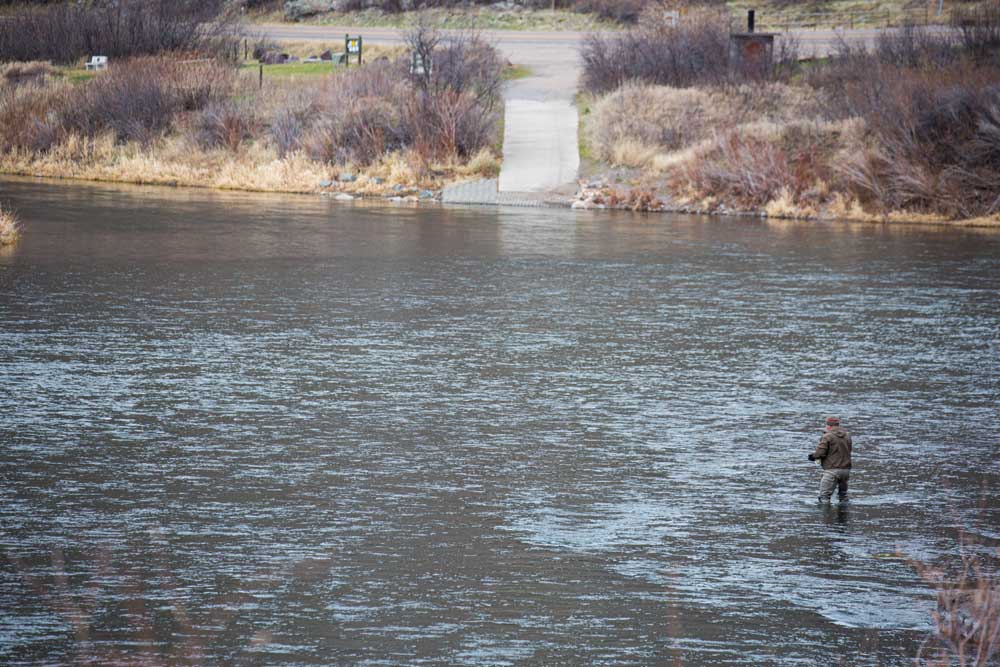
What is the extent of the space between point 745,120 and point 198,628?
134 feet

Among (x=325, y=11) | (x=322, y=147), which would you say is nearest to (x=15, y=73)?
(x=322, y=147)

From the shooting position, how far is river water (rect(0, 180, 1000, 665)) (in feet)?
36.4

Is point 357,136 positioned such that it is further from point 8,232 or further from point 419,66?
point 8,232

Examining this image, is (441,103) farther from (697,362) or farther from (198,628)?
(198,628)

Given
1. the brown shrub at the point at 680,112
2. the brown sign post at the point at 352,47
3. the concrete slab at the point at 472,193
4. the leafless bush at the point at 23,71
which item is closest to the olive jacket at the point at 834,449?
the concrete slab at the point at 472,193

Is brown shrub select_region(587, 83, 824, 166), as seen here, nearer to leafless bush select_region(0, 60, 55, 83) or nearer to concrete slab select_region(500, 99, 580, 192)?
concrete slab select_region(500, 99, 580, 192)

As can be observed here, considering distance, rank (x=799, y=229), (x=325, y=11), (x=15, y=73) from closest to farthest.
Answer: (x=799, y=229) < (x=15, y=73) < (x=325, y=11)

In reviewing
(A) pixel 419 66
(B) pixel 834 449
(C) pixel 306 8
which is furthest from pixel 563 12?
(B) pixel 834 449

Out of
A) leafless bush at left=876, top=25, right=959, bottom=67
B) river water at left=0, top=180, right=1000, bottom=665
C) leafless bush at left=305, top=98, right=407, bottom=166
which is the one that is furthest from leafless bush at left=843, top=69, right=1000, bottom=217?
leafless bush at left=305, top=98, right=407, bottom=166

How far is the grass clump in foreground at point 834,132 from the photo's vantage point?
42.3 meters

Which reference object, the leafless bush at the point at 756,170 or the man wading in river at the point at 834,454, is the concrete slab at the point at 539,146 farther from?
the man wading in river at the point at 834,454

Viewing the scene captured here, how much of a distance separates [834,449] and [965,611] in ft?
9.34

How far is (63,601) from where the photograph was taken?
11.3m

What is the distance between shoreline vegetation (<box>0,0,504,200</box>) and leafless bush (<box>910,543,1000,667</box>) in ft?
115
